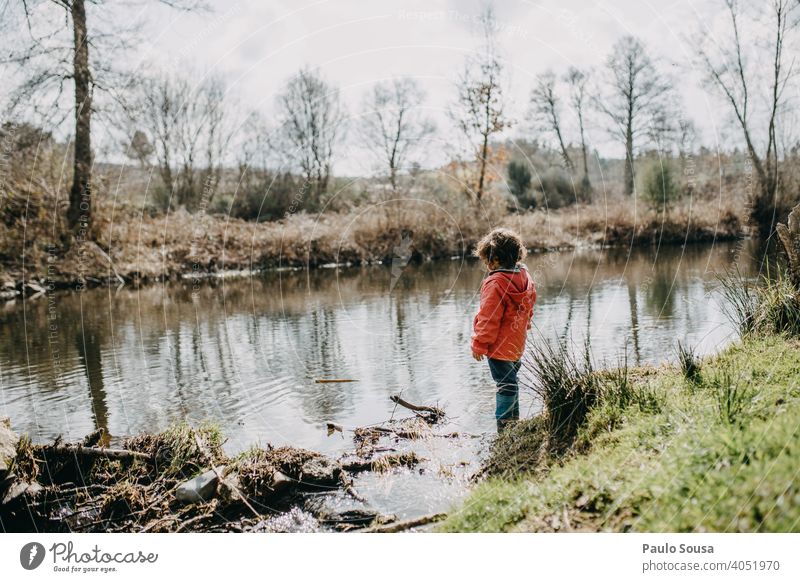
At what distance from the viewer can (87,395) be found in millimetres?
7094

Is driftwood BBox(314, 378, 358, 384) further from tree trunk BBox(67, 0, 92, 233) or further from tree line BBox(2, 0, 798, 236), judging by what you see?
tree trunk BBox(67, 0, 92, 233)

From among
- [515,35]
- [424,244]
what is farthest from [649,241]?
[515,35]

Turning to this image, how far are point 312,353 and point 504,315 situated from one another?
463 cm

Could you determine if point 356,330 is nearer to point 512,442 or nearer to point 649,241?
point 512,442

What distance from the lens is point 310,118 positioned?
609 inches

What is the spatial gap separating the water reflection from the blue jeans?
0.86ft

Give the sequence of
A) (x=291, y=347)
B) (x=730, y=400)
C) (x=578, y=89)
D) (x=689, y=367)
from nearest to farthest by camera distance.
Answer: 1. (x=730, y=400)
2. (x=689, y=367)
3. (x=291, y=347)
4. (x=578, y=89)

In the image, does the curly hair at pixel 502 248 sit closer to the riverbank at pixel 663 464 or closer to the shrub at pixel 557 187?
the riverbank at pixel 663 464

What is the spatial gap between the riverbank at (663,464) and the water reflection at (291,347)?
893 millimetres

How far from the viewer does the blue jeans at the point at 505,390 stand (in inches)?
203

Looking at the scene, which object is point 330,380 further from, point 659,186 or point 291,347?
point 659,186

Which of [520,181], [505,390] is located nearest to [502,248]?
[505,390]

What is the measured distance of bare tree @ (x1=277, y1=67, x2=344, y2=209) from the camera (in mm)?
14312

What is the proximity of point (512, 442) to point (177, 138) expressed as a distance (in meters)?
17.2
